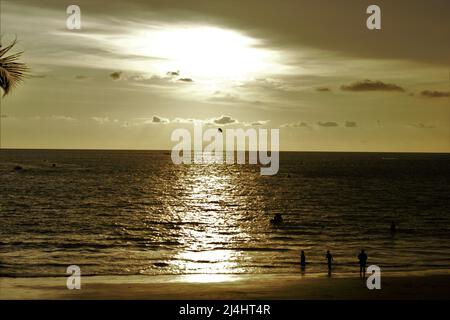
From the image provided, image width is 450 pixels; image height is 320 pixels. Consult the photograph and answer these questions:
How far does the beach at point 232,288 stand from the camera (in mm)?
29281

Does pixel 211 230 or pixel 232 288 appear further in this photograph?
pixel 211 230

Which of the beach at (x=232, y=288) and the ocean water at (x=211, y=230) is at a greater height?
the ocean water at (x=211, y=230)

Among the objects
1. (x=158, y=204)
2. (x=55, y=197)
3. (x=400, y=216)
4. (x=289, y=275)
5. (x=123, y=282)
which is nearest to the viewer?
(x=123, y=282)

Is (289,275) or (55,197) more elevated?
(55,197)

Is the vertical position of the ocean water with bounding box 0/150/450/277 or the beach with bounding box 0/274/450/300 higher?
the ocean water with bounding box 0/150/450/277

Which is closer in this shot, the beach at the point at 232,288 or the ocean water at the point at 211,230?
the beach at the point at 232,288

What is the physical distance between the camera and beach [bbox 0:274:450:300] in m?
29.3

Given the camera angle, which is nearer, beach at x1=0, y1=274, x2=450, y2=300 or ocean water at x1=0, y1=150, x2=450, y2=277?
beach at x1=0, y1=274, x2=450, y2=300

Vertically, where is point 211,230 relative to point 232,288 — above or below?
above

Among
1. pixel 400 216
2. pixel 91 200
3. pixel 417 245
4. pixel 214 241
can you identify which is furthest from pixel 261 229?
pixel 91 200

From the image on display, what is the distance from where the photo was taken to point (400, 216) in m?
83.8

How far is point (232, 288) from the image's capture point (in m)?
32.0
